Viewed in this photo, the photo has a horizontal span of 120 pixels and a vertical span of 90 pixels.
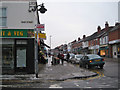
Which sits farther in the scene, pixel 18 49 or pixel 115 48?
pixel 115 48

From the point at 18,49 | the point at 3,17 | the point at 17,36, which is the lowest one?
the point at 18,49

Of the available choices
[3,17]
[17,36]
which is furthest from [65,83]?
[3,17]

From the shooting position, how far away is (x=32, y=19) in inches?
515

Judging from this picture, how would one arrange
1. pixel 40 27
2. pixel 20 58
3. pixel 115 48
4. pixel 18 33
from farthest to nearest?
pixel 115 48, pixel 20 58, pixel 18 33, pixel 40 27

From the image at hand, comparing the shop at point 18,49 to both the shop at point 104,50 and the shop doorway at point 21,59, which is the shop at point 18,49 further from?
the shop at point 104,50

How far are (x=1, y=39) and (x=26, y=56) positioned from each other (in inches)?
99.5

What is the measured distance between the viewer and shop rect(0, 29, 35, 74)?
42.3ft

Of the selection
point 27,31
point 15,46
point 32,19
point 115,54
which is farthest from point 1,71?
point 115,54

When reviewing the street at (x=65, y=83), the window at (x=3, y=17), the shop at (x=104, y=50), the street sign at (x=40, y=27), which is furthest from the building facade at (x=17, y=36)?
the shop at (x=104, y=50)

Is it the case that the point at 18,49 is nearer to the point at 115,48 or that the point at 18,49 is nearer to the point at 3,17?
the point at 3,17

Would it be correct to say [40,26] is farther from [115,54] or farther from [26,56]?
[115,54]

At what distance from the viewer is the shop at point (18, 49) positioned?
12.9 metres

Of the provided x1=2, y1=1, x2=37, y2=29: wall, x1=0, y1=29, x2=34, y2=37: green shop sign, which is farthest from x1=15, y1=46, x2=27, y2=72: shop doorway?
x1=2, y1=1, x2=37, y2=29: wall

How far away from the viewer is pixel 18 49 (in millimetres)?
13102
